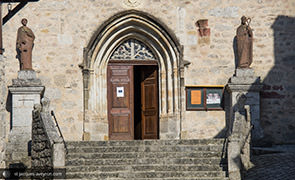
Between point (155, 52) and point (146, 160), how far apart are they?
3.75 metres

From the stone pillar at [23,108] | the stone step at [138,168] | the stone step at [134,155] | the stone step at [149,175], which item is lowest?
the stone step at [149,175]

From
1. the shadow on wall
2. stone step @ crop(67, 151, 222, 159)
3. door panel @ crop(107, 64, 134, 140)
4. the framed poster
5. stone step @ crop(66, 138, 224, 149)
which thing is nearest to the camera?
stone step @ crop(67, 151, 222, 159)

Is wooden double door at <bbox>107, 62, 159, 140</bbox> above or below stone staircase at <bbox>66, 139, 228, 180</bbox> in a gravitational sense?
above

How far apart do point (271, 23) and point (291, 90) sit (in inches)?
64.9

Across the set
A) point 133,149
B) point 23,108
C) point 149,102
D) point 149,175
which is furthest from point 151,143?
point 23,108

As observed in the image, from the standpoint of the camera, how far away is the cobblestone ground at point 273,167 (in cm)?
1143

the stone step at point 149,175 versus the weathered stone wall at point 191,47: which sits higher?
the weathered stone wall at point 191,47

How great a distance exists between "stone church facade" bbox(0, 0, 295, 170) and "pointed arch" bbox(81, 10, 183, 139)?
0.02 metres

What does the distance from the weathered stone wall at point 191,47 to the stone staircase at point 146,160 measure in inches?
79.4

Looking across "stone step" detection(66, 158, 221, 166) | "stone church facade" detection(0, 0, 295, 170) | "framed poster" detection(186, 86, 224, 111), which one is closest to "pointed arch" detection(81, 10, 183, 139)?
"stone church facade" detection(0, 0, 295, 170)

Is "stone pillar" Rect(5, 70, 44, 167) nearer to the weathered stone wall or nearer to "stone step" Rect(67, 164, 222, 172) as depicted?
the weathered stone wall

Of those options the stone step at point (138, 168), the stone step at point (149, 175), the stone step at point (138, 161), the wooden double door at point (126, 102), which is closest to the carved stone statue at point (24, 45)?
the wooden double door at point (126, 102)

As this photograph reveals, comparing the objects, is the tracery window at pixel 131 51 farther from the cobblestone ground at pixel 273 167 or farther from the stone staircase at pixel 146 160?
the cobblestone ground at pixel 273 167

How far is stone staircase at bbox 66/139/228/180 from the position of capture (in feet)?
38.5
